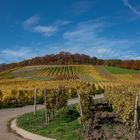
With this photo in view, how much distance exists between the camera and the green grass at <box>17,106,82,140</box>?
19472mm

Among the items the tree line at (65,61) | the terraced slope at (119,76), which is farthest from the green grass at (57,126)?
the tree line at (65,61)

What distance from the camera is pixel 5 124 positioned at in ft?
82.4

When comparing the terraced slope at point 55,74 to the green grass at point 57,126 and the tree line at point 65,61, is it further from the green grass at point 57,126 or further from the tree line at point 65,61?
the green grass at point 57,126

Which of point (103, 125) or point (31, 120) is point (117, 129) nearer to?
point (103, 125)

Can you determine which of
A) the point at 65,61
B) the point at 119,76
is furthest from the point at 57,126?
the point at 65,61

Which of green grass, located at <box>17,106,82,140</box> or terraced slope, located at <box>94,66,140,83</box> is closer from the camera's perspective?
green grass, located at <box>17,106,82,140</box>

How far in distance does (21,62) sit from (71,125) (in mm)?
139082

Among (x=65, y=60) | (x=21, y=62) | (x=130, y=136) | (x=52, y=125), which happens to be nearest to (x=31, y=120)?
(x=52, y=125)

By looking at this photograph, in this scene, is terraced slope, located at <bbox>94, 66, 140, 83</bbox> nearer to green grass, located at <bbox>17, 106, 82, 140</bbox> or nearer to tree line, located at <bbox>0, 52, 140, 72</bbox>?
tree line, located at <bbox>0, 52, 140, 72</bbox>

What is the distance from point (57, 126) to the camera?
22.3m

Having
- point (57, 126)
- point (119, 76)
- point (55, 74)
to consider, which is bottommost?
point (57, 126)

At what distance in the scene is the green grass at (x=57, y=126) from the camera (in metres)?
19.5

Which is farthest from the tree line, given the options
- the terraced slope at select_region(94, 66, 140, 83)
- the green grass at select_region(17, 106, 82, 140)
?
the green grass at select_region(17, 106, 82, 140)

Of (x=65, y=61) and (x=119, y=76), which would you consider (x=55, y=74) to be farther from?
(x=65, y=61)
